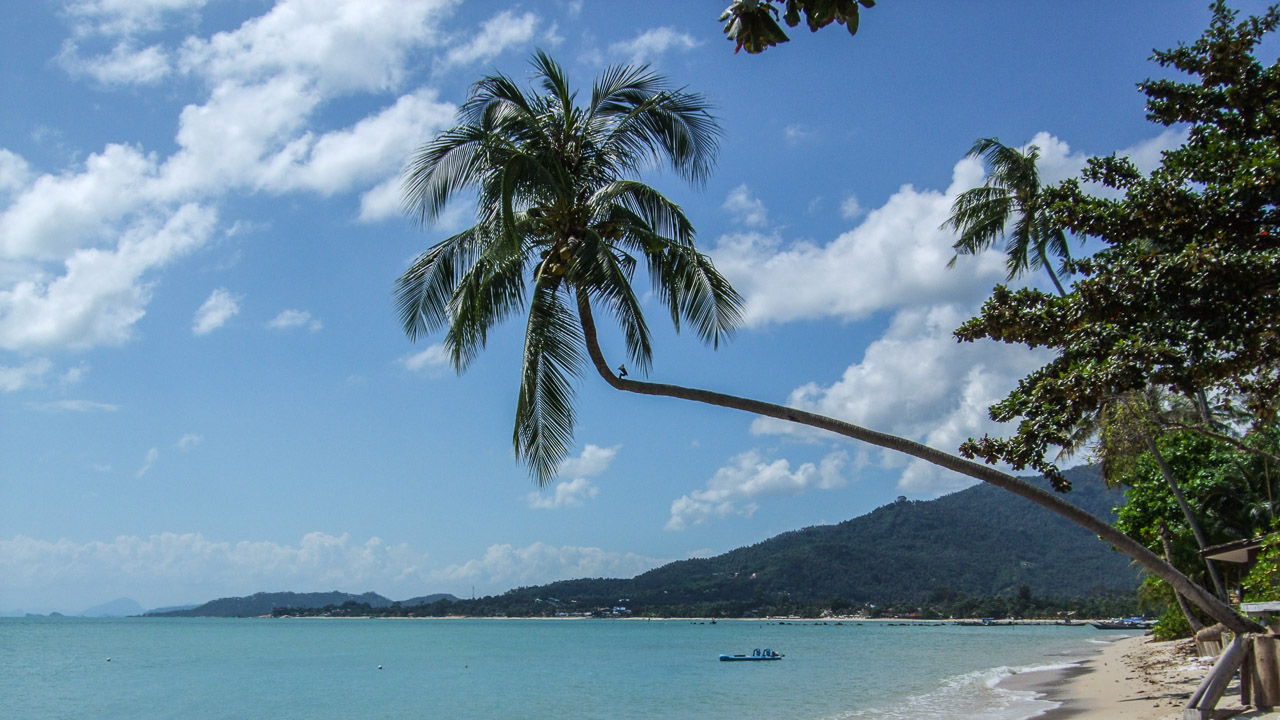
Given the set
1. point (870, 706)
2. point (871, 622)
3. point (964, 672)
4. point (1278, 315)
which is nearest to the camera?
point (1278, 315)

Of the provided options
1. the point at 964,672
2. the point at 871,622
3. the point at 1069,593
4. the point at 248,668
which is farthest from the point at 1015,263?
the point at 1069,593

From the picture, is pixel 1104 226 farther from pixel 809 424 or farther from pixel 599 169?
pixel 599 169

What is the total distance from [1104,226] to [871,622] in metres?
117

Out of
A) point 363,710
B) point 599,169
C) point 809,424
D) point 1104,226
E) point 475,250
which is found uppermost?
point 599,169

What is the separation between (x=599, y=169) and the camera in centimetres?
945

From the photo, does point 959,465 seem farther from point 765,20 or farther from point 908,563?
point 908,563

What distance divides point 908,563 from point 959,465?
462 ft

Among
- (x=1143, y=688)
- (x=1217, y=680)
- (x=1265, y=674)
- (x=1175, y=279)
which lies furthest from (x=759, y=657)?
(x=1175, y=279)

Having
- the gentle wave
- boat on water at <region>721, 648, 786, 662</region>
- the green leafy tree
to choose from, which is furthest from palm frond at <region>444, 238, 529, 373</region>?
boat on water at <region>721, 648, 786, 662</region>

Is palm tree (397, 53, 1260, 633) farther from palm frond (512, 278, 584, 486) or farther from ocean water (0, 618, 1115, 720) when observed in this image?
ocean water (0, 618, 1115, 720)

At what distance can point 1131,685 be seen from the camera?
65.0ft

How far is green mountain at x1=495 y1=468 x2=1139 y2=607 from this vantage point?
424ft

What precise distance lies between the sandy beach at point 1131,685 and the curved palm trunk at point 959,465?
5.11 ft

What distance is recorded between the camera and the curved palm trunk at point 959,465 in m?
7.15
